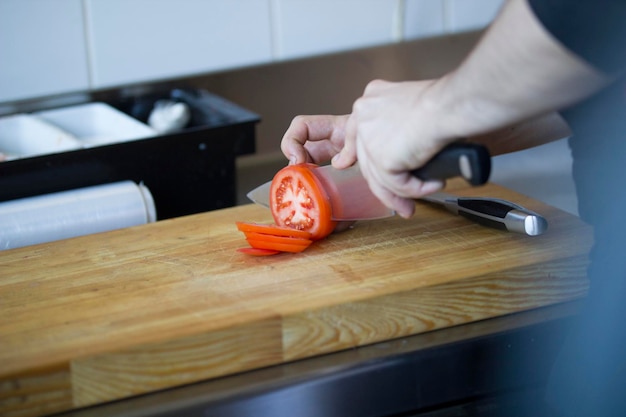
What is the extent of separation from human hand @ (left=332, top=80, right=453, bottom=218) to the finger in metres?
0.02

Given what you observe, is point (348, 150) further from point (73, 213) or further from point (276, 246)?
point (73, 213)

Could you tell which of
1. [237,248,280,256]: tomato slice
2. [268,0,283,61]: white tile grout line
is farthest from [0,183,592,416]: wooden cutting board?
[268,0,283,61]: white tile grout line

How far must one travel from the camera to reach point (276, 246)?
102 centimetres

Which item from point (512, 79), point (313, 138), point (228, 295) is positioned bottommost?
point (228, 295)

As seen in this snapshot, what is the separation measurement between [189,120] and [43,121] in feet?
0.81

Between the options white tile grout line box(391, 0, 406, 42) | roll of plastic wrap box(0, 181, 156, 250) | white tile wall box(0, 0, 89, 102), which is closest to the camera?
roll of plastic wrap box(0, 181, 156, 250)

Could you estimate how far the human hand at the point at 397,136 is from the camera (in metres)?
0.81

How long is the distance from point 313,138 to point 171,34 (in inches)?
Answer: 27.2

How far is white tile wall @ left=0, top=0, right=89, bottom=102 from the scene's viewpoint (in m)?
1.60

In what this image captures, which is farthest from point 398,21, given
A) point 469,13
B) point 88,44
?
point 88,44

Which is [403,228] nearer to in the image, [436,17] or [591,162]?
[591,162]

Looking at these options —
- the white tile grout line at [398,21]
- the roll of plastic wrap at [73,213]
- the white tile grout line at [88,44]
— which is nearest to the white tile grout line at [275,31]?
the white tile grout line at [398,21]

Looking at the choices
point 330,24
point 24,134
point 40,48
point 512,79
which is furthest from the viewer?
point 330,24

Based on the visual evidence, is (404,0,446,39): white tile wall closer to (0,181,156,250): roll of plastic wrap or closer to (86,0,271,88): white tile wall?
(86,0,271,88): white tile wall
